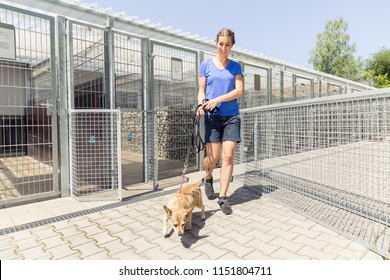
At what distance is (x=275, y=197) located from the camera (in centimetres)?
369

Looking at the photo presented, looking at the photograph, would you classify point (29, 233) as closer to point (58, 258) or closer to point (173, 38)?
point (58, 258)

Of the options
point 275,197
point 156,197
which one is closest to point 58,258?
point 156,197

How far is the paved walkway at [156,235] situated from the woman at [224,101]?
0.49m

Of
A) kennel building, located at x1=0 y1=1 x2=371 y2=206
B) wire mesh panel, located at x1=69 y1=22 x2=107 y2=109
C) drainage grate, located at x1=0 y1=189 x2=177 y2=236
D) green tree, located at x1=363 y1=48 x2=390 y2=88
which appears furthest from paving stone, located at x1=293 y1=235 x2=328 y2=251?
green tree, located at x1=363 y1=48 x2=390 y2=88

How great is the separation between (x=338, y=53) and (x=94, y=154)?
25.7 m

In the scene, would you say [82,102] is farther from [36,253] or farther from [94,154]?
[36,253]

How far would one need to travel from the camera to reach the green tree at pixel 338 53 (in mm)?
23438

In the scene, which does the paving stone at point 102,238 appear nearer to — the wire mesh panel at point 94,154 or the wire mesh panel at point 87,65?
the wire mesh panel at point 94,154

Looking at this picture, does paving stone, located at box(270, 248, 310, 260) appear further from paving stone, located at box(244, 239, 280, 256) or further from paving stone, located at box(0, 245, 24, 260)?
paving stone, located at box(0, 245, 24, 260)

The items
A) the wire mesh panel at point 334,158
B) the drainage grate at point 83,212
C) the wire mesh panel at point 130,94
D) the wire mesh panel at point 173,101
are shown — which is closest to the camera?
the wire mesh panel at point 334,158

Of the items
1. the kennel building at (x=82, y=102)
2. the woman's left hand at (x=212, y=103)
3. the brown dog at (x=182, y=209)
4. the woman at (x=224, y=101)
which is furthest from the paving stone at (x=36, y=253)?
the woman's left hand at (x=212, y=103)

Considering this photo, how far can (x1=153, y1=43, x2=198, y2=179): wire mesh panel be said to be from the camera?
16.3 ft

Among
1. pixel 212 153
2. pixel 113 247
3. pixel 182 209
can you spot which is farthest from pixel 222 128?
pixel 113 247

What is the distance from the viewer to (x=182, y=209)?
2.39 metres
